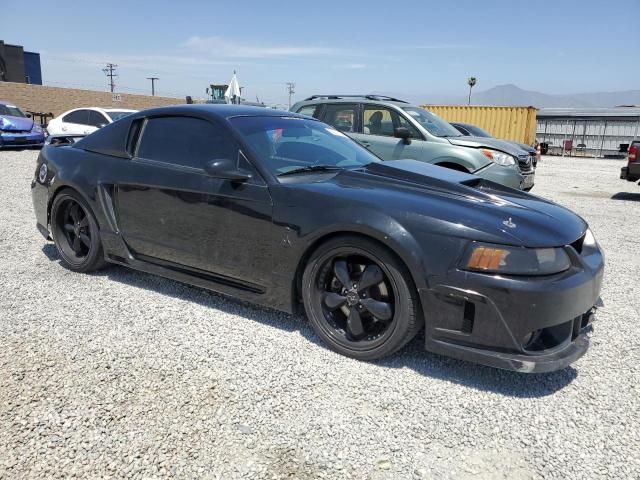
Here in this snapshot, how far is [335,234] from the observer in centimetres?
303

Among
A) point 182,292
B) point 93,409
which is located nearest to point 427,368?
point 93,409

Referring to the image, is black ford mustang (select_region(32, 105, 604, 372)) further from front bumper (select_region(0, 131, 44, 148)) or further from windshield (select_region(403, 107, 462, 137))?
front bumper (select_region(0, 131, 44, 148))

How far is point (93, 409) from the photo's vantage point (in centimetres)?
250

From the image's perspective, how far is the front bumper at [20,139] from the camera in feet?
53.6

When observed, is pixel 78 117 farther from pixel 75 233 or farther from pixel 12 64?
pixel 12 64

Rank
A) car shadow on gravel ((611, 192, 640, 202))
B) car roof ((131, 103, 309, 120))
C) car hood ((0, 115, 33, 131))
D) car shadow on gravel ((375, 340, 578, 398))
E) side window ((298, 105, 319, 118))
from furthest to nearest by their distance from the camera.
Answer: car hood ((0, 115, 33, 131)), car shadow on gravel ((611, 192, 640, 202)), side window ((298, 105, 319, 118)), car roof ((131, 103, 309, 120)), car shadow on gravel ((375, 340, 578, 398))

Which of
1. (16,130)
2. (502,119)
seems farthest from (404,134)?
(502,119)

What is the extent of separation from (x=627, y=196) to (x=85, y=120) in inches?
538

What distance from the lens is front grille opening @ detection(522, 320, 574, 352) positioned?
2656mm

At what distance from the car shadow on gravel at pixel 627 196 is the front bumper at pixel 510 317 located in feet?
32.5

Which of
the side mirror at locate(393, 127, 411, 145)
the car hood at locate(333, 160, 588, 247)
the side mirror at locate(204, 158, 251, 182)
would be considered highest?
the side mirror at locate(393, 127, 411, 145)

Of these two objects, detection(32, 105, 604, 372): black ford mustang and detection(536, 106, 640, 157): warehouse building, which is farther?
detection(536, 106, 640, 157): warehouse building

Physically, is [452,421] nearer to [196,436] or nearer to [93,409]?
[196,436]

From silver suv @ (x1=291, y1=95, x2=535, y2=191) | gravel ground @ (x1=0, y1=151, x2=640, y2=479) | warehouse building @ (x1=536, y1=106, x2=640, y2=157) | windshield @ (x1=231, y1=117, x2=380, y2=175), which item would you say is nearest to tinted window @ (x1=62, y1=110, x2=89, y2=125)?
silver suv @ (x1=291, y1=95, x2=535, y2=191)
